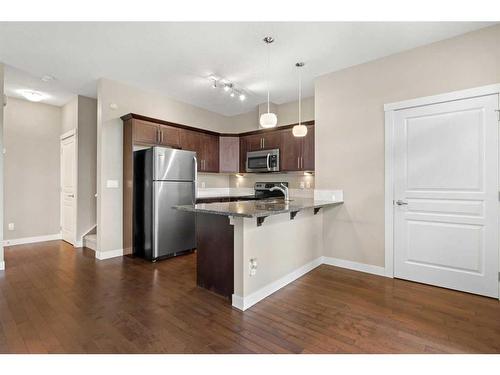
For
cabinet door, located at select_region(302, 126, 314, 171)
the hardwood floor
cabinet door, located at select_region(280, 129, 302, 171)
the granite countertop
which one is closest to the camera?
the hardwood floor

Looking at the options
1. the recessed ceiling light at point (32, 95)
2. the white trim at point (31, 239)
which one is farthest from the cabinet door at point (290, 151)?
the white trim at point (31, 239)

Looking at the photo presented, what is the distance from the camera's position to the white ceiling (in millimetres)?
2562

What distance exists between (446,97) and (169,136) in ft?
12.8


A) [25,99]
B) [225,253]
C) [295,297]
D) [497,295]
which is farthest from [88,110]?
[497,295]

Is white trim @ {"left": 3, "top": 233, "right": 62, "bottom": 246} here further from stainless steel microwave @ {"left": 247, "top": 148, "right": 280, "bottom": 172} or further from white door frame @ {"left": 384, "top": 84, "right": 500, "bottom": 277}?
white door frame @ {"left": 384, "top": 84, "right": 500, "bottom": 277}

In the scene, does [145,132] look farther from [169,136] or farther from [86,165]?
[86,165]

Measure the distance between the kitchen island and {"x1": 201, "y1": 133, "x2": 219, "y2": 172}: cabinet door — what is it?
2.40 m

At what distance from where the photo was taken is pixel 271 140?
4.87m

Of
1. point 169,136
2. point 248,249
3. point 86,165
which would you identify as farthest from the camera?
point 86,165

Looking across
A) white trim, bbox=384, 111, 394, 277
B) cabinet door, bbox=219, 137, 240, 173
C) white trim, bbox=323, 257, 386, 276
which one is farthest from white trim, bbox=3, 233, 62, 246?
white trim, bbox=384, 111, 394, 277

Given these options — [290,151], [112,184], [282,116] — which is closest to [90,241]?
[112,184]
